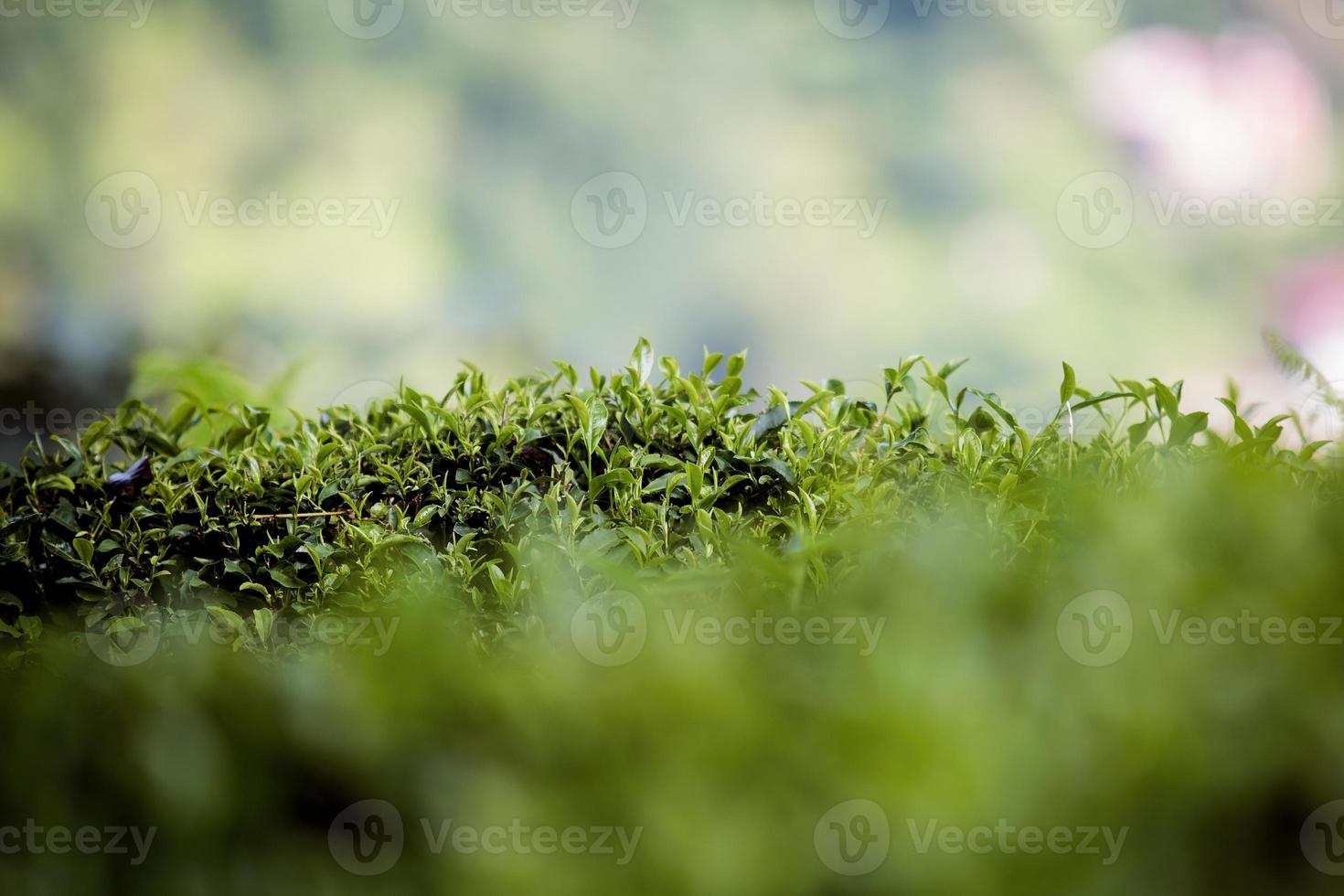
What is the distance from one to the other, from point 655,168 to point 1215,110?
5821 millimetres

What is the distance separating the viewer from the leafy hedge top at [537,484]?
5.62 ft

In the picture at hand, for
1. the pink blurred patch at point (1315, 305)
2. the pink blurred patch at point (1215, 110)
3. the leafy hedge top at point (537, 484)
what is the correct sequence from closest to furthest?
the leafy hedge top at point (537, 484)
the pink blurred patch at point (1315, 305)
the pink blurred patch at point (1215, 110)

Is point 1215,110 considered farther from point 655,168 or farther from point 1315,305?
point 655,168

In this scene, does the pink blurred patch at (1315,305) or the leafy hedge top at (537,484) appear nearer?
the leafy hedge top at (537,484)

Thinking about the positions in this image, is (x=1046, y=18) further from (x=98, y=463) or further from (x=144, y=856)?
(x=144, y=856)

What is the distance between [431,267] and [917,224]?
5130mm

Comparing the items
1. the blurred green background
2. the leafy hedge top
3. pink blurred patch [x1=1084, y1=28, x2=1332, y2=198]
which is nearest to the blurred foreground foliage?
the leafy hedge top

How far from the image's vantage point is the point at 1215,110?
10.6m

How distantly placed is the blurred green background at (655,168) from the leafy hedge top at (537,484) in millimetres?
7439

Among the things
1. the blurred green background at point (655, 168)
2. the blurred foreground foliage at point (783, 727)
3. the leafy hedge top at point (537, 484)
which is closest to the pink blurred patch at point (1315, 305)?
the blurred green background at point (655, 168)

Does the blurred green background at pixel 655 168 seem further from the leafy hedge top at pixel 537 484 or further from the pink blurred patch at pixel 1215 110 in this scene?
the leafy hedge top at pixel 537 484

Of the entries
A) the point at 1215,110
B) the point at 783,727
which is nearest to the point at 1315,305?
the point at 1215,110

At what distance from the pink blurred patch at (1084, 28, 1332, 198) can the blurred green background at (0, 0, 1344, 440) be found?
37 mm

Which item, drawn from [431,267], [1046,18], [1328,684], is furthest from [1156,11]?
[1328,684]
